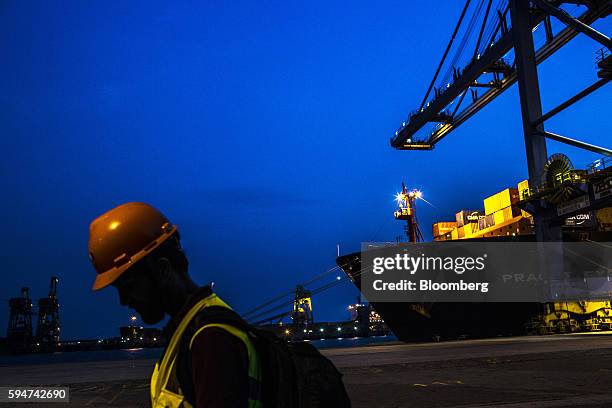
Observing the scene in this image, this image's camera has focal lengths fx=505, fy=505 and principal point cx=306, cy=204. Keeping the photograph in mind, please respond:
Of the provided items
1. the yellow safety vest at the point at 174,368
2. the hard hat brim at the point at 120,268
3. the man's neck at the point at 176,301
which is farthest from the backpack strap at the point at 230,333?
the hard hat brim at the point at 120,268

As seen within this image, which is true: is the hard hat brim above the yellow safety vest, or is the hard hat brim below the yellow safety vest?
above

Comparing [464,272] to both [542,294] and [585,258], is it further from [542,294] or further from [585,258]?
[585,258]

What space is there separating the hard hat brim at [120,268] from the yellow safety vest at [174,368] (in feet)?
0.90

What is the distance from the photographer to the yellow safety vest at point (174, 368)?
5.00 feet

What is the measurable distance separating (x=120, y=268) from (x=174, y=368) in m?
0.41

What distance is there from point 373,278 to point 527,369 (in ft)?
55.4

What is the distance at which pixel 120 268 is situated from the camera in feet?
5.86

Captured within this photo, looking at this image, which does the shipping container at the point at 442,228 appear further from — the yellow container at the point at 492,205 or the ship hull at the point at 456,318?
the ship hull at the point at 456,318

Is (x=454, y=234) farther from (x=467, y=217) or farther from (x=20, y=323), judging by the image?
(x=20, y=323)

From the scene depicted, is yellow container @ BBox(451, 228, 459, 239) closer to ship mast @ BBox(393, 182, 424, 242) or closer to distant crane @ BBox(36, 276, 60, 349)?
ship mast @ BBox(393, 182, 424, 242)

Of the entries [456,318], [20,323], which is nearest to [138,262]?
[456,318]

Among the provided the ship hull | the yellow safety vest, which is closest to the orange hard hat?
the yellow safety vest

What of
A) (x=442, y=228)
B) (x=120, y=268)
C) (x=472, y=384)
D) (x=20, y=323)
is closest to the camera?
(x=120, y=268)

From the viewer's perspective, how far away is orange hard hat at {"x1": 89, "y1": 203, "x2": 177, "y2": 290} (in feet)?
5.94
